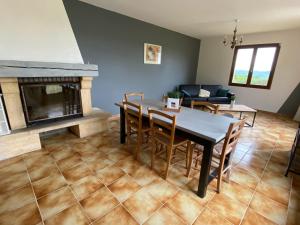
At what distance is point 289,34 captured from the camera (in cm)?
452

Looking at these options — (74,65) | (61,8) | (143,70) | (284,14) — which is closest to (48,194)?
(74,65)

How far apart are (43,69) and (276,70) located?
602 centimetres

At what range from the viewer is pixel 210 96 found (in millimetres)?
5617

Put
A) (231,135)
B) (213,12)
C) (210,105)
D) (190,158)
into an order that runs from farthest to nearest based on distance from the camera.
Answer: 1. (213,12)
2. (210,105)
3. (190,158)
4. (231,135)

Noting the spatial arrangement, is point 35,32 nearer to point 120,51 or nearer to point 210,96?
point 120,51

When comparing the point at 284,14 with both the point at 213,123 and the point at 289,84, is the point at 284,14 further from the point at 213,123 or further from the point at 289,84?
the point at 213,123

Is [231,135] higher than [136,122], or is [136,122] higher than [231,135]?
[231,135]

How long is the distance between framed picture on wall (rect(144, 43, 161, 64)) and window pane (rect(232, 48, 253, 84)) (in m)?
2.85

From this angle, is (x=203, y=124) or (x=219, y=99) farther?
(x=219, y=99)

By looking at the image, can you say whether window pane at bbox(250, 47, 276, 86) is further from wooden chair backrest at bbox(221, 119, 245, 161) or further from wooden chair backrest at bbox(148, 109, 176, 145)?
wooden chair backrest at bbox(148, 109, 176, 145)

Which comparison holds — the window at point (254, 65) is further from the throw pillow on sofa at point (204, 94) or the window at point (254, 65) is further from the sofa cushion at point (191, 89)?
the sofa cushion at point (191, 89)

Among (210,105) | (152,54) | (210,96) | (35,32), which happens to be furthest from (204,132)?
(210,96)

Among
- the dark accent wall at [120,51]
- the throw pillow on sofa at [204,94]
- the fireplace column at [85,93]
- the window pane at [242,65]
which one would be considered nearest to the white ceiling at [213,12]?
the dark accent wall at [120,51]

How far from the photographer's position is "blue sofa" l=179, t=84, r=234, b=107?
5.24m
